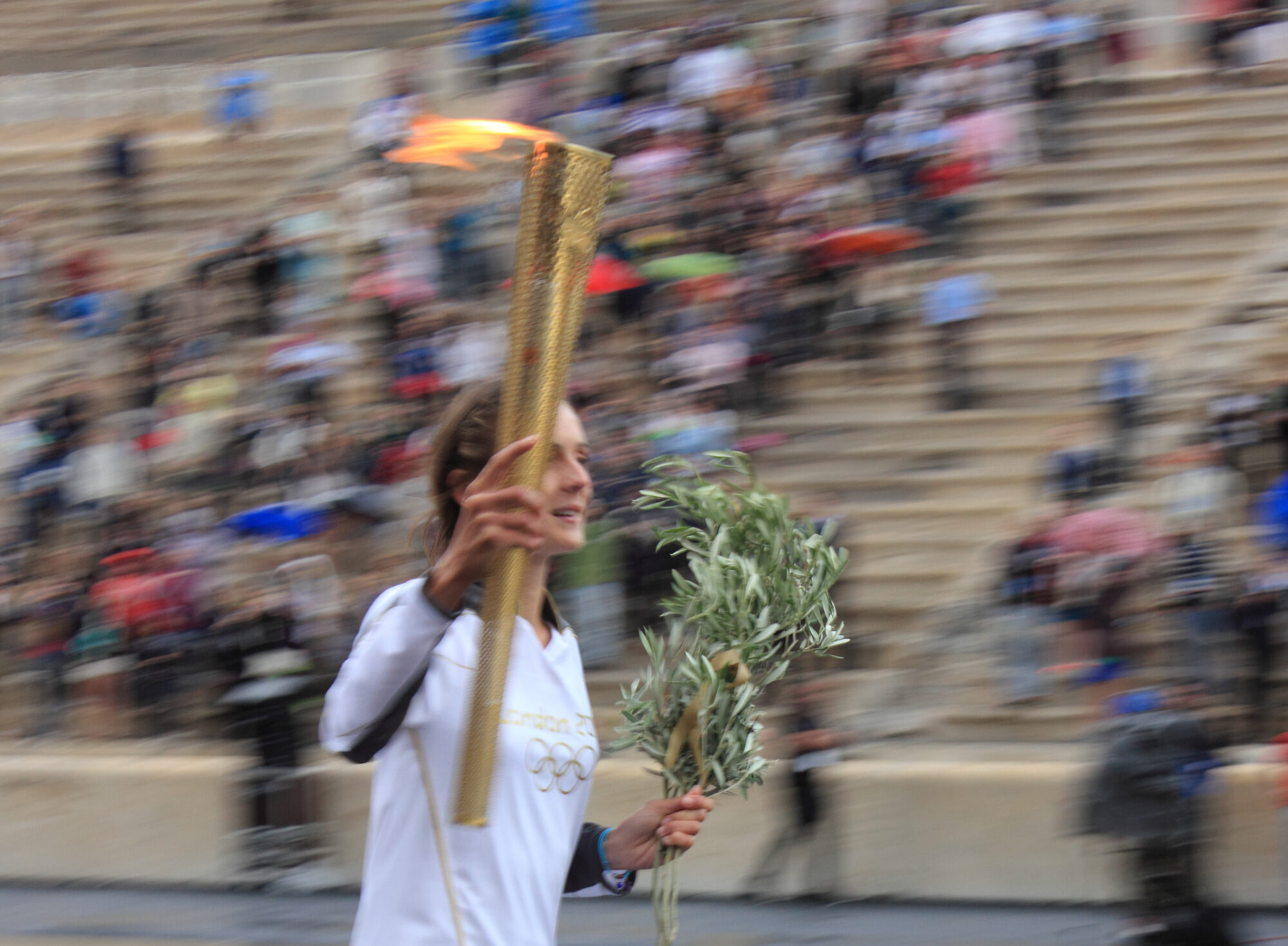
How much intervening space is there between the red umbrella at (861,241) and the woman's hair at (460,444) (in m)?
8.55

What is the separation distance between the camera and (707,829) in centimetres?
834

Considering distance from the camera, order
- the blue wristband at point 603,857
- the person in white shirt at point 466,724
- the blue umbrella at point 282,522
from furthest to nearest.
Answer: the blue umbrella at point 282,522 < the blue wristband at point 603,857 < the person in white shirt at point 466,724

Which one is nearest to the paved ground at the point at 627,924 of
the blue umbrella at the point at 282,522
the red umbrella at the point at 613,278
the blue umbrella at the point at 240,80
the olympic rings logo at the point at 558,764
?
the blue umbrella at the point at 282,522

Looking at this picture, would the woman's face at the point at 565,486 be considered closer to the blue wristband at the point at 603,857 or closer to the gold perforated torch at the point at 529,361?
the gold perforated torch at the point at 529,361

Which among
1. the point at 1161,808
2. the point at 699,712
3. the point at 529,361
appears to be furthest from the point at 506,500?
the point at 1161,808

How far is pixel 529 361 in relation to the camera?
2.25 meters

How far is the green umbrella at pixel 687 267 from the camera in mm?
10578

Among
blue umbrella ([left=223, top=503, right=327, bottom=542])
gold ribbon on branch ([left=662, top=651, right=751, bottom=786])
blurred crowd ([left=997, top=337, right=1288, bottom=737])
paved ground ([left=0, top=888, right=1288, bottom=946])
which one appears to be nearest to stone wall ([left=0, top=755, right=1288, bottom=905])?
paved ground ([left=0, top=888, right=1288, bottom=946])

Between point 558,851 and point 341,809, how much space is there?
655 centimetres

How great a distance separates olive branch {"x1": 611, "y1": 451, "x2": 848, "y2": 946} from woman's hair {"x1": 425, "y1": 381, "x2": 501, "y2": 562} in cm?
33

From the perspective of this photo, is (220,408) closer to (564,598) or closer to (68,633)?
(68,633)

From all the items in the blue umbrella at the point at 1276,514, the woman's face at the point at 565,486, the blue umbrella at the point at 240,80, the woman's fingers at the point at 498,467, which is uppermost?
the blue umbrella at the point at 240,80

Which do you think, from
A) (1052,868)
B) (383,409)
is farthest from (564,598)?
(1052,868)

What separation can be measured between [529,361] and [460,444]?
0.85ft
